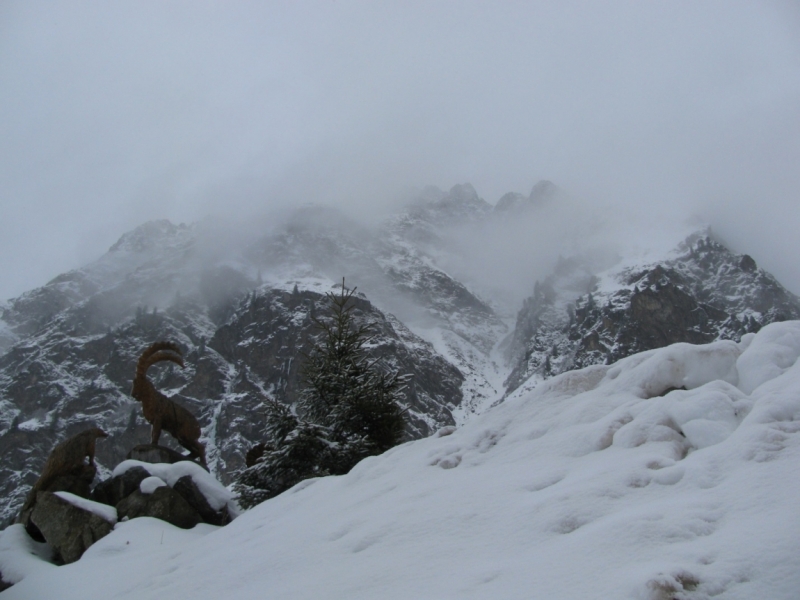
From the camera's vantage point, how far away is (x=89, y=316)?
656 ft

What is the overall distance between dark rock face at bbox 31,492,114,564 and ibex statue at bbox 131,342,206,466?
3920mm

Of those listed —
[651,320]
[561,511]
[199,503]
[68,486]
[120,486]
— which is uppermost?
[68,486]

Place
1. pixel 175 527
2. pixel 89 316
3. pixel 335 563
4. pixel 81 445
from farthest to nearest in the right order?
pixel 89 316 → pixel 81 445 → pixel 175 527 → pixel 335 563

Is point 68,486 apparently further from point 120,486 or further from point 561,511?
point 561,511

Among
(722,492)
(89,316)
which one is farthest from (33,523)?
(89,316)

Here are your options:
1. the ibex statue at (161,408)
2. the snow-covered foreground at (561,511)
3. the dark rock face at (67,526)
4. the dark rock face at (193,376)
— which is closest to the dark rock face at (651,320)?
the dark rock face at (193,376)

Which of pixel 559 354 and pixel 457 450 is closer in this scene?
pixel 457 450

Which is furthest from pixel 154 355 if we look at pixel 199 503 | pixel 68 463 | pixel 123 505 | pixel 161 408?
pixel 199 503

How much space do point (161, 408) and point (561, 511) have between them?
14616 millimetres

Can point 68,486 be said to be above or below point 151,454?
above

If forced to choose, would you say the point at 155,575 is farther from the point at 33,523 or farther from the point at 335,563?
the point at 33,523

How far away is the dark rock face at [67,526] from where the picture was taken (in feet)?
37.7

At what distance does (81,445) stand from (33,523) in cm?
255

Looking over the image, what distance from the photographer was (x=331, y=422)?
14812 mm
